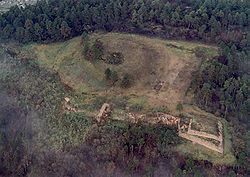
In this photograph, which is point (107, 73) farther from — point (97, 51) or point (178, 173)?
point (178, 173)

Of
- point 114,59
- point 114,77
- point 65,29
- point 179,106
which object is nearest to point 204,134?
point 179,106

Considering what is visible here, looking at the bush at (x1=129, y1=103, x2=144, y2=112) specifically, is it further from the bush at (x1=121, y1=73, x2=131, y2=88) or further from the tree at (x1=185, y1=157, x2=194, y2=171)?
the tree at (x1=185, y1=157, x2=194, y2=171)

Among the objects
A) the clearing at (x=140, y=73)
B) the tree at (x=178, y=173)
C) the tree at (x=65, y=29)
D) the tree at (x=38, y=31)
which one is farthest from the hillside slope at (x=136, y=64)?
the tree at (x=178, y=173)

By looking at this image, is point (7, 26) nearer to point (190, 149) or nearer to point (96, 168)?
point (96, 168)

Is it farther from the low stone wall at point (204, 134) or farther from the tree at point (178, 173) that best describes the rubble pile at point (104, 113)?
the tree at point (178, 173)

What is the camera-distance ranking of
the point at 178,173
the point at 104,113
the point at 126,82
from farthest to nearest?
1. the point at 126,82
2. the point at 104,113
3. the point at 178,173

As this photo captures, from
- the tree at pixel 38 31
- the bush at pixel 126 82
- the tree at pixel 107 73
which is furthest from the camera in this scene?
the tree at pixel 38 31

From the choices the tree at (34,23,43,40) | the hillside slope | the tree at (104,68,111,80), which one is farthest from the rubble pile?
the tree at (34,23,43,40)

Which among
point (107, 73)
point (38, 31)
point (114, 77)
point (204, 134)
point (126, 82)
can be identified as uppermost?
point (38, 31)

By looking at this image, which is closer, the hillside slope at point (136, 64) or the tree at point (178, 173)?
the tree at point (178, 173)
